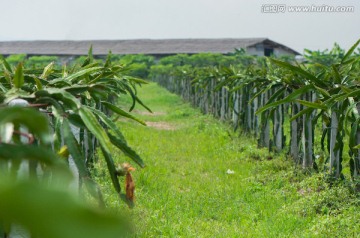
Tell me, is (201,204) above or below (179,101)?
above

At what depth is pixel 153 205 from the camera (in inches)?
188

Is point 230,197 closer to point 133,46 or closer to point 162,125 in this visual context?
point 162,125

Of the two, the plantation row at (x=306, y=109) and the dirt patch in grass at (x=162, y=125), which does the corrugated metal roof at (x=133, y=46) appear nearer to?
the dirt patch in grass at (x=162, y=125)

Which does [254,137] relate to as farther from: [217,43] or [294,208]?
[217,43]

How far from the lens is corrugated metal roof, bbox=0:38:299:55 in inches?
1842

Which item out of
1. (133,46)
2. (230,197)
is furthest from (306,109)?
(133,46)

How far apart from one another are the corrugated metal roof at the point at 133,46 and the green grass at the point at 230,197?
Result: 38.5 metres

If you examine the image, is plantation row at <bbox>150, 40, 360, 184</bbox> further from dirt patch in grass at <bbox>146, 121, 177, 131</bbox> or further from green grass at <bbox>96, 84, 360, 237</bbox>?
dirt patch in grass at <bbox>146, 121, 177, 131</bbox>

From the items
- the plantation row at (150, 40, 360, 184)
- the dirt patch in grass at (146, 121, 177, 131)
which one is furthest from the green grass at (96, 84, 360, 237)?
the dirt patch in grass at (146, 121, 177, 131)

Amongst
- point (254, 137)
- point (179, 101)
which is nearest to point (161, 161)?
point (254, 137)

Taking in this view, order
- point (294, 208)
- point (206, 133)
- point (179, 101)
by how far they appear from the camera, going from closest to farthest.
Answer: point (294, 208) < point (206, 133) < point (179, 101)

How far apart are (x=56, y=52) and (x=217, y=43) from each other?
44.3 feet

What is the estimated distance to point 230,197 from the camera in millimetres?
5270

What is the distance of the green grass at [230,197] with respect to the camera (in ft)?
13.4
